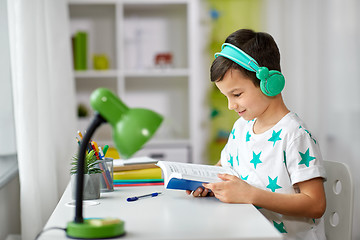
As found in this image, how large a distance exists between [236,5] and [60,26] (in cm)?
160

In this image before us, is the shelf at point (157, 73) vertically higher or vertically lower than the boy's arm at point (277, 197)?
higher

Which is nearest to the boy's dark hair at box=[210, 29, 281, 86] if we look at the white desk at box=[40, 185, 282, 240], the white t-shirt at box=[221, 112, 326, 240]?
the white t-shirt at box=[221, 112, 326, 240]

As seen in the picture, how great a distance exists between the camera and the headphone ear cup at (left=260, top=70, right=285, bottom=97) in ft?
4.78

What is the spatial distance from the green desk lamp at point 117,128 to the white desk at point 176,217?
4 cm

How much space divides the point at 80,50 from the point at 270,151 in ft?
7.94

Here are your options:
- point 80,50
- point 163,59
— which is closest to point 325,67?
point 163,59

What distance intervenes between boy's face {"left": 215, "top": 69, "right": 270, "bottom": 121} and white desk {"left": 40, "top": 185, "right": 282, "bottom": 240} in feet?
1.00

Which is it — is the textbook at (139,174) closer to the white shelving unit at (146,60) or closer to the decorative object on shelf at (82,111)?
the white shelving unit at (146,60)

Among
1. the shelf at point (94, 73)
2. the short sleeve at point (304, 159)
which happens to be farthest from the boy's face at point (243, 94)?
the shelf at point (94, 73)

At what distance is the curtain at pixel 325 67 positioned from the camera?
283cm

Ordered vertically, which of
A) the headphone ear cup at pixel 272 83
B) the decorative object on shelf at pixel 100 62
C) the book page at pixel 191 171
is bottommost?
the book page at pixel 191 171

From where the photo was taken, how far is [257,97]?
1538mm

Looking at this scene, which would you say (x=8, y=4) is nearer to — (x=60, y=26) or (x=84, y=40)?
(x=60, y=26)

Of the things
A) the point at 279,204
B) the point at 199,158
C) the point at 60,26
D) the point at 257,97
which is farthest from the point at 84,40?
the point at 279,204
